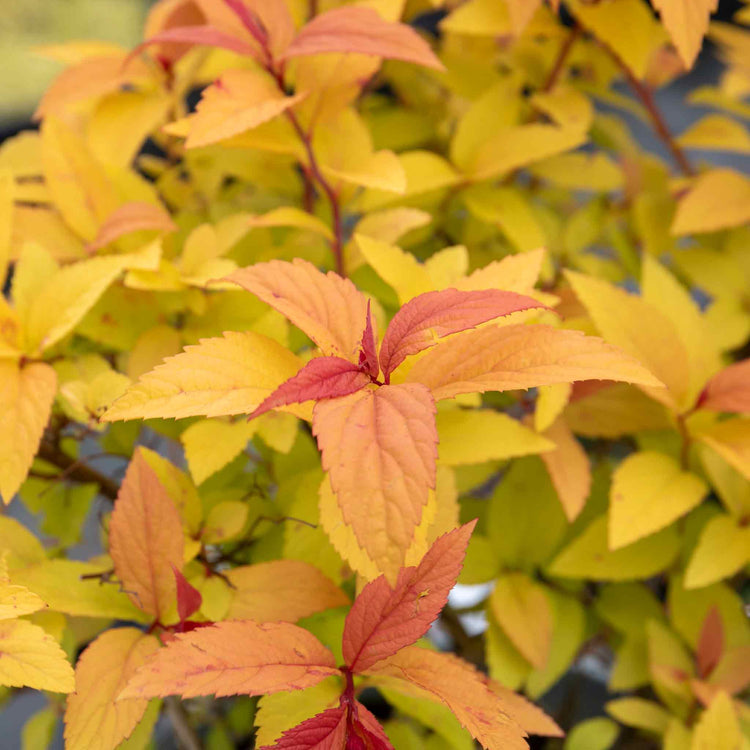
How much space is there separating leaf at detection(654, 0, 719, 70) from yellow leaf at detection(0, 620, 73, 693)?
1.24 feet

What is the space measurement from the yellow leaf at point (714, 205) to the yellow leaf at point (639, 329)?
15 centimetres

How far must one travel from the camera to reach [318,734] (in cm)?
25

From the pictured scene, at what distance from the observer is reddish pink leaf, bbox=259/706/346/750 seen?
9.7 inches

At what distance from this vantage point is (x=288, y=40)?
395mm

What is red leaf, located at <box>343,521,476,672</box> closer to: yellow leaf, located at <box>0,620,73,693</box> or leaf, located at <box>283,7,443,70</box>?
yellow leaf, located at <box>0,620,73,693</box>

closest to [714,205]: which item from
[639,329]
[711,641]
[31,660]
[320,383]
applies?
[639,329]

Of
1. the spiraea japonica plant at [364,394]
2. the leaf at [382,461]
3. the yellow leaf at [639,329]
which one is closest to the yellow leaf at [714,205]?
the spiraea japonica plant at [364,394]

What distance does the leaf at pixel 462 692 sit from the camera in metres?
0.25

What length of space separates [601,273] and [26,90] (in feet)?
7.21

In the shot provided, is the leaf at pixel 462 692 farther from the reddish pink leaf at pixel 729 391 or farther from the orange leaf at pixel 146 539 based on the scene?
the reddish pink leaf at pixel 729 391

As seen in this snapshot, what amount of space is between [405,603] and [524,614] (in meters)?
0.20

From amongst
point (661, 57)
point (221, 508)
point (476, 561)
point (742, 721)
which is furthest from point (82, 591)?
point (661, 57)

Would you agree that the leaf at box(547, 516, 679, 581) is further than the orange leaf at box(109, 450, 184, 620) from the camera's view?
Yes

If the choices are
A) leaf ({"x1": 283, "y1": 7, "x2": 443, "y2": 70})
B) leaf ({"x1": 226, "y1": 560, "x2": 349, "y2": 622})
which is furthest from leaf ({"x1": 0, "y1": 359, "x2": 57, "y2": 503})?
leaf ({"x1": 283, "y1": 7, "x2": 443, "y2": 70})
